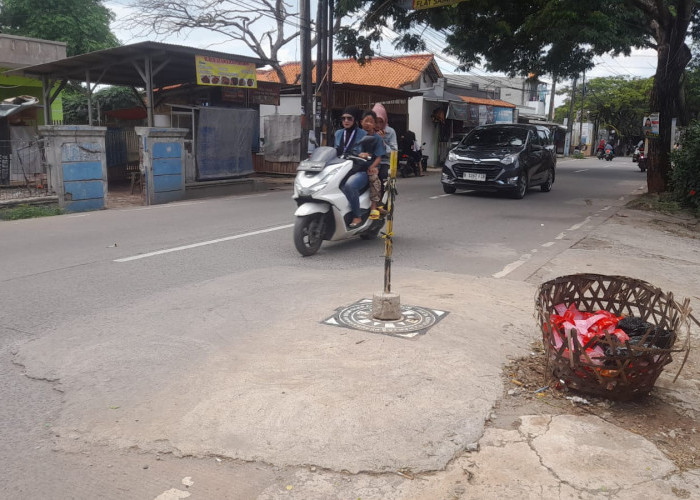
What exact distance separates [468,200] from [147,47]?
802cm

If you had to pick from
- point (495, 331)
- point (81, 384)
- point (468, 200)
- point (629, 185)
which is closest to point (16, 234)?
point (81, 384)

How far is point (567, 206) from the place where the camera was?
13570 millimetres

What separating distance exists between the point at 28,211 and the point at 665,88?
1413cm

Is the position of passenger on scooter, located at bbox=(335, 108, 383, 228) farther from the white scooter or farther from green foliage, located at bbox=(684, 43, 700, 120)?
green foliage, located at bbox=(684, 43, 700, 120)

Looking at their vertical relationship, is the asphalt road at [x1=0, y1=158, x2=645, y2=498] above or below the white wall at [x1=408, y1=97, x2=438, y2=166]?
below

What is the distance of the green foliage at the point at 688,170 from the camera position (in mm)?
12377

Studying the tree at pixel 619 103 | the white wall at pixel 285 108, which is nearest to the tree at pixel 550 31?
the white wall at pixel 285 108

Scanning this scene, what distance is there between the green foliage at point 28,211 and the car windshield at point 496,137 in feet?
30.7

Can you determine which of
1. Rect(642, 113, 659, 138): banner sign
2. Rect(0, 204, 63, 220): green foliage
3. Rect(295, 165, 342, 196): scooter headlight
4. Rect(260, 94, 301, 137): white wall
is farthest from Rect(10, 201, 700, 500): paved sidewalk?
Rect(260, 94, 301, 137): white wall

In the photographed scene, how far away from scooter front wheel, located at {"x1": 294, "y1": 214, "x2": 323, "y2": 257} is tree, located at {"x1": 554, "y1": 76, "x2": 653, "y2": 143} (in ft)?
165

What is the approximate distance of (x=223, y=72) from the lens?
15.2 meters

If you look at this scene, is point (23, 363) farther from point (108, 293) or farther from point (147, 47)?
point (147, 47)

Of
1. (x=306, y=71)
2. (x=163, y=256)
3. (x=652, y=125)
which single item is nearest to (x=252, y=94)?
(x=306, y=71)

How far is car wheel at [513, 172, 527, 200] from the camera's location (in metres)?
14.0
